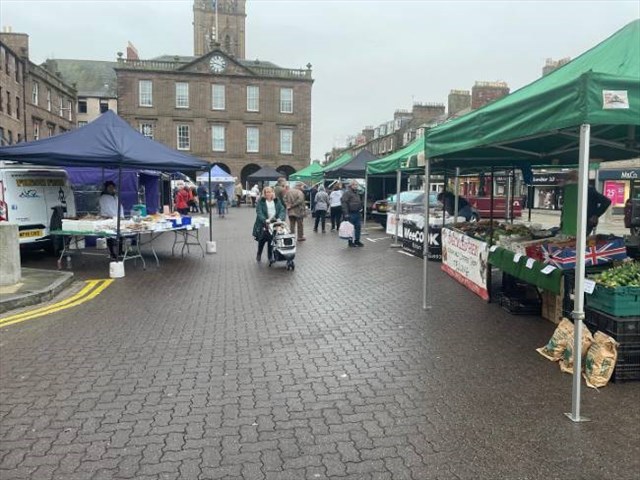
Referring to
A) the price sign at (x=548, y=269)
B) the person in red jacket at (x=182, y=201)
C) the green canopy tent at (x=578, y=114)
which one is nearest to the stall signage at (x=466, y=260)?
the green canopy tent at (x=578, y=114)

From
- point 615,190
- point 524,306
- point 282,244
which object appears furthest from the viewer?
point 615,190

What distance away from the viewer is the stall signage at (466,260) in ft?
27.0

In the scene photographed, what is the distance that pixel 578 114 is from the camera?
400 centimetres

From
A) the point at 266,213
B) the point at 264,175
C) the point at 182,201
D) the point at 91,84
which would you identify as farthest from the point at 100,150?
the point at 91,84

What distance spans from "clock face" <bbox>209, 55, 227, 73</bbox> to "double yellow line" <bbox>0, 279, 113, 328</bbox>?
51912 mm

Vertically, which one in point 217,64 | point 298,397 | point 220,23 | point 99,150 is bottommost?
point 298,397

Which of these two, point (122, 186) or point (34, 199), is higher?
point (122, 186)

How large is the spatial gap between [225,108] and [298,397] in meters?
57.1

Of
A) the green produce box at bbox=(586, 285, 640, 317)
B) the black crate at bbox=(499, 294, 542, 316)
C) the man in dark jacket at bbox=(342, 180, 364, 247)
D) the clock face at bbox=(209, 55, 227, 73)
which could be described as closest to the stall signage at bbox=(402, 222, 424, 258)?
the man in dark jacket at bbox=(342, 180, 364, 247)

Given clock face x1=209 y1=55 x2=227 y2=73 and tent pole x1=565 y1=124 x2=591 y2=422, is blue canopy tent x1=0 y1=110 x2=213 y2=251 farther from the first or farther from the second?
clock face x1=209 y1=55 x2=227 y2=73

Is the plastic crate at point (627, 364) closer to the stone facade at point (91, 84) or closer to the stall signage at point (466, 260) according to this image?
the stall signage at point (466, 260)

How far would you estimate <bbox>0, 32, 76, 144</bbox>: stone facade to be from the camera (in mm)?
40188

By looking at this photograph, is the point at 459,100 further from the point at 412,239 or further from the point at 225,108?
the point at 412,239

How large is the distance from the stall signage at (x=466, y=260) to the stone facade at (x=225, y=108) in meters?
50.1
